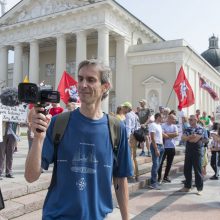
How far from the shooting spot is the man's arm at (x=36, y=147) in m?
1.98

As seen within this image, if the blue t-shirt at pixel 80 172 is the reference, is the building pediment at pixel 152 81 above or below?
above

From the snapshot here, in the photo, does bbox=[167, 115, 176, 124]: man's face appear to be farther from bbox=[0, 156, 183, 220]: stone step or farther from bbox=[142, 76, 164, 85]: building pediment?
bbox=[142, 76, 164, 85]: building pediment

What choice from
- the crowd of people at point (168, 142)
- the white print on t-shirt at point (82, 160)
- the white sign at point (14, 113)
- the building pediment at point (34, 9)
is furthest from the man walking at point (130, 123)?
the building pediment at point (34, 9)

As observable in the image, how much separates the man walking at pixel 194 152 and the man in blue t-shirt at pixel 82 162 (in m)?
6.03

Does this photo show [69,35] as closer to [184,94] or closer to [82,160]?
[184,94]

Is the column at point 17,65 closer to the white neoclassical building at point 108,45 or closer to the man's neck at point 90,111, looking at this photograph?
the white neoclassical building at point 108,45

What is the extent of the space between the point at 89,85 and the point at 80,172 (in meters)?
0.60

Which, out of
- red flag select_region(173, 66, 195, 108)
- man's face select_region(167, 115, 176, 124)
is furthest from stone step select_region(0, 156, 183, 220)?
red flag select_region(173, 66, 195, 108)

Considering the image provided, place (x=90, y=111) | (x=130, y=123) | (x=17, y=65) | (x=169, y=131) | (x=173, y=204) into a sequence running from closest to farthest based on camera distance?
(x=90, y=111), (x=173, y=204), (x=169, y=131), (x=130, y=123), (x=17, y=65)

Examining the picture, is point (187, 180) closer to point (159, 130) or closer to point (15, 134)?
point (159, 130)

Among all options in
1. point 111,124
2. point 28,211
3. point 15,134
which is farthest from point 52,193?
point 15,134

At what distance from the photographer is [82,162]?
2238mm

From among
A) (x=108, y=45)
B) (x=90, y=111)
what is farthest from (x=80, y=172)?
(x=108, y=45)

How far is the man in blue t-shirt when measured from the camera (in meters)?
2.19
